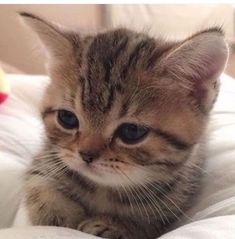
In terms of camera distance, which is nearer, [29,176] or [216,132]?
[29,176]

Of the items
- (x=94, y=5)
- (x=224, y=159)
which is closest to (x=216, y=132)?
(x=224, y=159)

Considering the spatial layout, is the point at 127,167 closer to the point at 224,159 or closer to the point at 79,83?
the point at 79,83

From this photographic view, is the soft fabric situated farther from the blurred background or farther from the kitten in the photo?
the blurred background

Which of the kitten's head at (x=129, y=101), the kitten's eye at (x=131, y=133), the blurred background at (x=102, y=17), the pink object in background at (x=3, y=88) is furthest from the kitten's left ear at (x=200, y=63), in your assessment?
the blurred background at (x=102, y=17)

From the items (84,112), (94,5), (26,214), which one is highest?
(94,5)

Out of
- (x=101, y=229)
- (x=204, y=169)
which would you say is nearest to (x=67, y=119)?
(x=101, y=229)

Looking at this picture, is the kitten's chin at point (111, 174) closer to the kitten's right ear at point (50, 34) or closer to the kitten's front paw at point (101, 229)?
the kitten's front paw at point (101, 229)

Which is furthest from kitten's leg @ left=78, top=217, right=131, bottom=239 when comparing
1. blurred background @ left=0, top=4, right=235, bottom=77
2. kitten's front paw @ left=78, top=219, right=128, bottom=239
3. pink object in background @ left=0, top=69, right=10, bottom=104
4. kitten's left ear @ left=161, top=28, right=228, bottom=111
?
blurred background @ left=0, top=4, right=235, bottom=77
